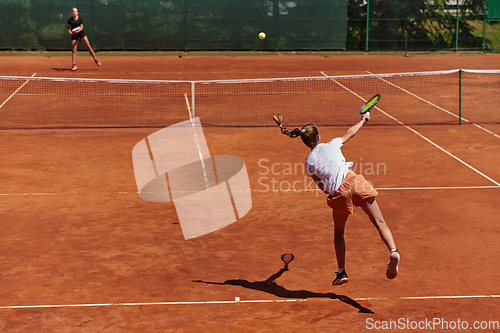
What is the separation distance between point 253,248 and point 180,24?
75.1ft

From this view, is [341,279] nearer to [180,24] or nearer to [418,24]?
[180,24]

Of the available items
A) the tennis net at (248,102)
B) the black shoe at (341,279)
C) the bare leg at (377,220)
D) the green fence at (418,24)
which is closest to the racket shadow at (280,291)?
the black shoe at (341,279)

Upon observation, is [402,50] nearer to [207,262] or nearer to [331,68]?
[331,68]

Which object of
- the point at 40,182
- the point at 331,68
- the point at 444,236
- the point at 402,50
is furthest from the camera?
the point at 402,50

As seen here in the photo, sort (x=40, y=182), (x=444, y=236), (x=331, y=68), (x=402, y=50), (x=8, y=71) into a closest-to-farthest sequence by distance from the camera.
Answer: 1. (x=444, y=236)
2. (x=40, y=182)
3. (x=8, y=71)
4. (x=331, y=68)
5. (x=402, y=50)

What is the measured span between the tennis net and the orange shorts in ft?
31.3

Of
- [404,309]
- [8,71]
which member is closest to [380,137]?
[404,309]

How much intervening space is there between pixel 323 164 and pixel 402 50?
26428mm

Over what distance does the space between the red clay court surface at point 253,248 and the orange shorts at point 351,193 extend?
104cm

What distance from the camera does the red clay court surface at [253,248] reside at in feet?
19.4

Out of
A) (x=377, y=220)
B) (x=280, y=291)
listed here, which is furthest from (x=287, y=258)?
(x=377, y=220)

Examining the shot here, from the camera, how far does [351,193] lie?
5852 millimetres

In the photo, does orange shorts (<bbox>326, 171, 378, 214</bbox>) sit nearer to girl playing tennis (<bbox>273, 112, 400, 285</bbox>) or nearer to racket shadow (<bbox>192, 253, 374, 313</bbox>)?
girl playing tennis (<bbox>273, 112, 400, 285</bbox>)

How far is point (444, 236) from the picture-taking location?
8.02 meters
